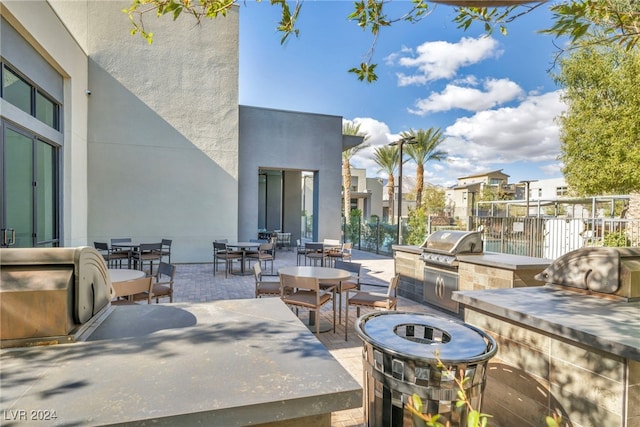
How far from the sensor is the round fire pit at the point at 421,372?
4.92 feet

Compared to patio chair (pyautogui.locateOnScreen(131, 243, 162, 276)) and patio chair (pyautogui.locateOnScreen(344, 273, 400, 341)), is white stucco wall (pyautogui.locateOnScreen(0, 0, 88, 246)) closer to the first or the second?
patio chair (pyautogui.locateOnScreen(131, 243, 162, 276))

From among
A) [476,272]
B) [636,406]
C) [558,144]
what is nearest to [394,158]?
[558,144]

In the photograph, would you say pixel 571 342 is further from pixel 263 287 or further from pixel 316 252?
pixel 316 252

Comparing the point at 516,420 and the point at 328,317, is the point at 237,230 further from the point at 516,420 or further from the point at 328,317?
the point at 516,420

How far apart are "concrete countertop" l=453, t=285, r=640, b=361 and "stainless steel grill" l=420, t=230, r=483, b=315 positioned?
2388 mm

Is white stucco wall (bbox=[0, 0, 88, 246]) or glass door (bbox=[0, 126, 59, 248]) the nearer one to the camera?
glass door (bbox=[0, 126, 59, 248])

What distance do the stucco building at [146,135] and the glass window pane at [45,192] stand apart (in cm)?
2

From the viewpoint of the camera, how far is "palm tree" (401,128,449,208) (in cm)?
2006

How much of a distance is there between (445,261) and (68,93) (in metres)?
9.39

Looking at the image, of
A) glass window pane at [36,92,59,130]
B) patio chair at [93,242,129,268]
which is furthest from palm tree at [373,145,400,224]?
glass window pane at [36,92,59,130]

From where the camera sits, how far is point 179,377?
1.17 m

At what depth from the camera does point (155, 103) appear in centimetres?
1004

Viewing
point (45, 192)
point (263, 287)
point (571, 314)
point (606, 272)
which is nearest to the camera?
point (571, 314)

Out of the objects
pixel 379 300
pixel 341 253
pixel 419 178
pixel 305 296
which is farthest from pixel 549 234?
pixel 419 178
